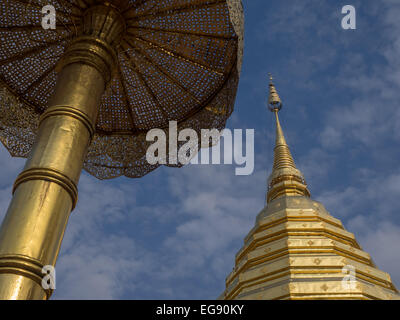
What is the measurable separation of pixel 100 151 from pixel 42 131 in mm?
3377

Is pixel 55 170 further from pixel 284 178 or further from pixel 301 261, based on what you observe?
pixel 284 178

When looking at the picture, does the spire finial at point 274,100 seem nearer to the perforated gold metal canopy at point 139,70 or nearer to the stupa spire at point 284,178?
the stupa spire at point 284,178

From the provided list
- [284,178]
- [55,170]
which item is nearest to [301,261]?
[284,178]

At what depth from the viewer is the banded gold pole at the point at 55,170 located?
3167 mm

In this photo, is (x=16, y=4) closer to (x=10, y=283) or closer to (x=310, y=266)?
(x=10, y=283)

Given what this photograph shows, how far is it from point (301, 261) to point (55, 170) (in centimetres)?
1198

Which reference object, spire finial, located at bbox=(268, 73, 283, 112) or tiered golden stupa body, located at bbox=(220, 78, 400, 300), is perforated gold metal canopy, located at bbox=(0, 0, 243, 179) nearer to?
tiered golden stupa body, located at bbox=(220, 78, 400, 300)

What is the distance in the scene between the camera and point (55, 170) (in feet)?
12.1

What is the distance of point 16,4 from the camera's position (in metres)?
6.15

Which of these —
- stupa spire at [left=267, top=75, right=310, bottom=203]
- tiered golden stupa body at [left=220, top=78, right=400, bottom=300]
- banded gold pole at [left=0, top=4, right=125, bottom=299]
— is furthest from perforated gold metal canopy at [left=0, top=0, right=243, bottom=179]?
stupa spire at [left=267, top=75, right=310, bottom=203]

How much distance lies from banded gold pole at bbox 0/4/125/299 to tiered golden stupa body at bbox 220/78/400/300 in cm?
1007

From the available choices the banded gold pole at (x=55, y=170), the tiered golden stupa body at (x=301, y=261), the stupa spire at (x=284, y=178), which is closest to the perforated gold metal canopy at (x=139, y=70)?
the banded gold pole at (x=55, y=170)

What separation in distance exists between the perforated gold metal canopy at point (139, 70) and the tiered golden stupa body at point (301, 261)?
7851 millimetres

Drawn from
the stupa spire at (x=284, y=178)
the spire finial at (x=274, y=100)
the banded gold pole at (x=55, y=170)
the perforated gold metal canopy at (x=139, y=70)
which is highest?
the spire finial at (x=274, y=100)
